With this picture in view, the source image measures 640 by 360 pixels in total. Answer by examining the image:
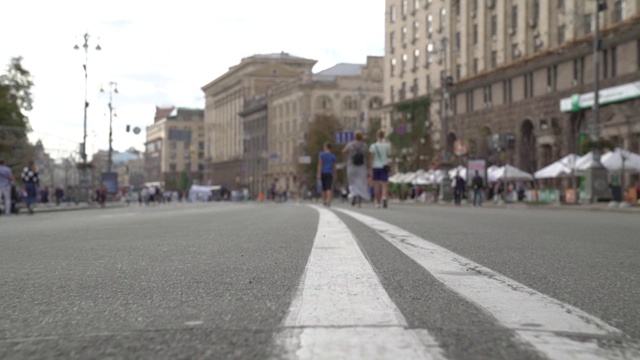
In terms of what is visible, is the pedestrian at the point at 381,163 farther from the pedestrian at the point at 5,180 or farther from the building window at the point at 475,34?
the building window at the point at 475,34

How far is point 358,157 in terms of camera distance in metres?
19.0

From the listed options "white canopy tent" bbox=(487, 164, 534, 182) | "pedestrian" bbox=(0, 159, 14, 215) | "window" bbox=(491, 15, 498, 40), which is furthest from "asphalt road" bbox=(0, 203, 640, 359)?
"window" bbox=(491, 15, 498, 40)

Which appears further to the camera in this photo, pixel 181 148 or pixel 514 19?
pixel 181 148

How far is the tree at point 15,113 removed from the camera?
38.1 metres

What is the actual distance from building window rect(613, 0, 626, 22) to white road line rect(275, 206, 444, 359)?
143 ft

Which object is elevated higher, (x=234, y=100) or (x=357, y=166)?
(x=234, y=100)

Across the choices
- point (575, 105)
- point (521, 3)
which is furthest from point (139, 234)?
point (521, 3)

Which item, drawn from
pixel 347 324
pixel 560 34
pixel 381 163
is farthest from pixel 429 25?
pixel 347 324

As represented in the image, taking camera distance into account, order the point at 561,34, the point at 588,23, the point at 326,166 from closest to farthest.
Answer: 1. the point at 326,166
2. the point at 588,23
3. the point at 561,34

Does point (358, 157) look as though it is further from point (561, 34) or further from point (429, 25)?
point (429, 25)

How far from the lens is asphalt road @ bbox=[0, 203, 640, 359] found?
9.48 feet

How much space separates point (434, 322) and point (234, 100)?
469 feet

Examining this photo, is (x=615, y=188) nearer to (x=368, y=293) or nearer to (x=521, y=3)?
(x=521, y=3)

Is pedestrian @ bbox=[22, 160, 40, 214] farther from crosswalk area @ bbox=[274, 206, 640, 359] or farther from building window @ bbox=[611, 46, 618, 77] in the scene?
building window @ bbox=[611, 46, 618, 77]
